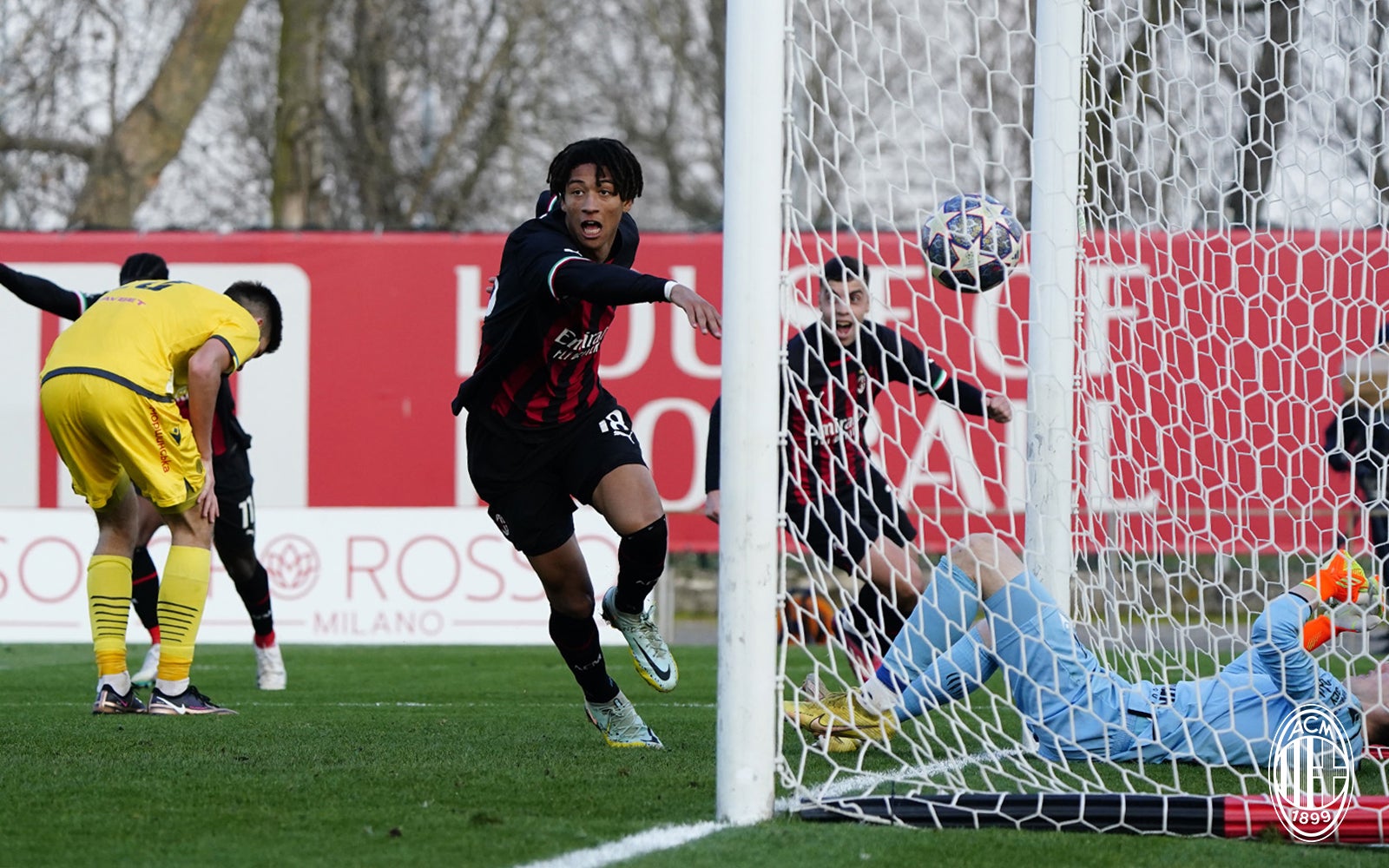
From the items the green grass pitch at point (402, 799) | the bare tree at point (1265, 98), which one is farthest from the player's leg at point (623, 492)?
the bare tree at point (1265, 98)

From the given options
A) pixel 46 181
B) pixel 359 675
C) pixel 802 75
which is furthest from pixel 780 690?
pixel 46 181

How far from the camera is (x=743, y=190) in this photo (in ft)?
12.6

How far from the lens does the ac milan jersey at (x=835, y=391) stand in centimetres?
450

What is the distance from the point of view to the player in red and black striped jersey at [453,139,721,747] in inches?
194

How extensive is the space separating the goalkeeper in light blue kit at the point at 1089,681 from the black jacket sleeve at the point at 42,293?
353 centimetres

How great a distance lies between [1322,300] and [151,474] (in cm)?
467

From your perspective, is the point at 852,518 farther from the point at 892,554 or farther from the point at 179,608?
the point at 179,608

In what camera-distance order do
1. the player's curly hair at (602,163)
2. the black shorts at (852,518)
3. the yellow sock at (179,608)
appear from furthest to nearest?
the yellow sock at (179,608)
the black shorts at (852,518)
the player's curly hair at (602,163)

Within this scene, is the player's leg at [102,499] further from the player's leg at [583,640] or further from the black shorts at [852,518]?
the black shorts at [852,518]

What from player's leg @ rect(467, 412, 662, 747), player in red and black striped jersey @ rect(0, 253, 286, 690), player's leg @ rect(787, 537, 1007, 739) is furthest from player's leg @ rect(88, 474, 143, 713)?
player's leg @ rect(787, 537, 1007, 739)

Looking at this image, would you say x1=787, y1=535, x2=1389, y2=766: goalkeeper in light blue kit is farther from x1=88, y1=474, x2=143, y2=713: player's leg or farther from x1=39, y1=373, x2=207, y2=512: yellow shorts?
x1=88, y1=474, x2=143, y2=713: player's leg

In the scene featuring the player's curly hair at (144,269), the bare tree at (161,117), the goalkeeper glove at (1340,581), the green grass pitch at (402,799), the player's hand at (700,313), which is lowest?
the green grass pitch at (402,799)

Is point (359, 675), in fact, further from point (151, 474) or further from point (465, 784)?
point (465, 784)

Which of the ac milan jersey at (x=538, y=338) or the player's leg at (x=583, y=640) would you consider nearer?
the ac milan jersey at (x=538, y=338)
